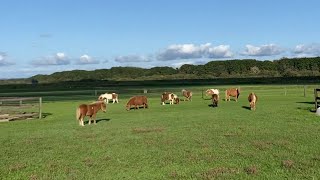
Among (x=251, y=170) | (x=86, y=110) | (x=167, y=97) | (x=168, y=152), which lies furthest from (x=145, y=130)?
(x=167, y=97)

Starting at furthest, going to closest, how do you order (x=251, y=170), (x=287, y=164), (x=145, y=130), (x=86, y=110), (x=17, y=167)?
(x=86, y=110), (x=145, y=130), (x=17, y=167), (x=287, y=164), (x=251, y=170)

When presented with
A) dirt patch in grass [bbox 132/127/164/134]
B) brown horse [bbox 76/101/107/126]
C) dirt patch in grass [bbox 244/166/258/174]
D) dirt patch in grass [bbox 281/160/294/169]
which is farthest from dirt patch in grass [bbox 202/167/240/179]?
brown horse [bbox 76/101/107/126]

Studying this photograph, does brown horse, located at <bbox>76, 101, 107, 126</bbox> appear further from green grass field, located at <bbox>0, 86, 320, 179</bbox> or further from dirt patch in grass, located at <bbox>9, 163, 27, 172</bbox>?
dirt patch in grass, located at <bbox>9, 163, 27, 172</bbox>

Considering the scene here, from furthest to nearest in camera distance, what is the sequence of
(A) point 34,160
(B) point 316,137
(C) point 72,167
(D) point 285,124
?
(D) point 285,124 < (B) point 316,137 < (A) point 34,160 < (C) point 72,167

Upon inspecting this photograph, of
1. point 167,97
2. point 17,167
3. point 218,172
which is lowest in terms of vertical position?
point 17,167

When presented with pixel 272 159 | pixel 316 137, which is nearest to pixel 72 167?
pixel 272 159

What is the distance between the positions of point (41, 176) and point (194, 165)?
3.87 m

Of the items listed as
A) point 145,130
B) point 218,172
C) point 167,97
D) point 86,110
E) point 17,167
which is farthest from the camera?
point 167,97

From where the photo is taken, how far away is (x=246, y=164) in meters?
11.1

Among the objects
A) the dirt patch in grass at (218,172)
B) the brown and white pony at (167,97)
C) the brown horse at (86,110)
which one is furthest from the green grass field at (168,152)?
the brown and white pony at (167,97)

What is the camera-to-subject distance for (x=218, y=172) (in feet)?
33.5

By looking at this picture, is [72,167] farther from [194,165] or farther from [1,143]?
[1,143]

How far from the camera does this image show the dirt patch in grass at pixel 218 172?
9867 mm

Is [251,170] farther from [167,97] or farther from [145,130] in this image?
[167,97]
